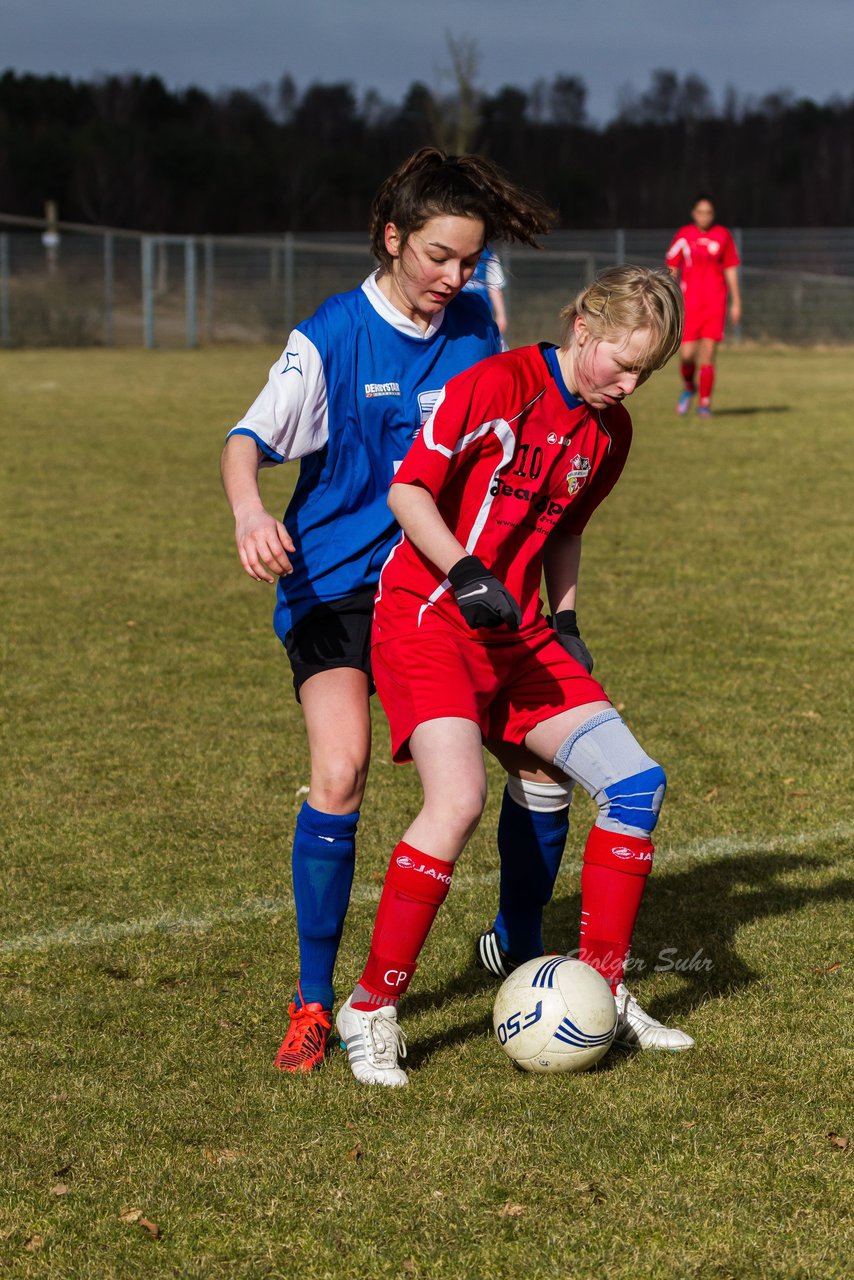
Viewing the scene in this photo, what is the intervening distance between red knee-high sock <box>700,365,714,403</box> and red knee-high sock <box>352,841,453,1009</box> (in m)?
14.1

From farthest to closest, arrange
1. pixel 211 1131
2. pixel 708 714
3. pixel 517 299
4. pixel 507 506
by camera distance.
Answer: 1. pixel 517 299
2. pixel 708 714
3. pixel 507 506
4. pixel 211 1131

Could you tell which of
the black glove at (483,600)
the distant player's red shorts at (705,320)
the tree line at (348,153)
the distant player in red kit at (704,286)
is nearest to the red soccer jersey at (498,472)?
the black glove at (483,600)

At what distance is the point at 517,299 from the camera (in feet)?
107

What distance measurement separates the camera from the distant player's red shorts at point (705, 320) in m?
16.1

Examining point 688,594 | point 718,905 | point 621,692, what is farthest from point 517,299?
point 718,905

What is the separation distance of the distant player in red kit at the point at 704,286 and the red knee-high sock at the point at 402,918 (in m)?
13.3

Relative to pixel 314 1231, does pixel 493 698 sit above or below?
above

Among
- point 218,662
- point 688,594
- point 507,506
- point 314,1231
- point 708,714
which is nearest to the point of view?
point 314,1231

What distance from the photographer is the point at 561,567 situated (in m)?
3.61

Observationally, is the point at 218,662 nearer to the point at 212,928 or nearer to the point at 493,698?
the point at 212,928

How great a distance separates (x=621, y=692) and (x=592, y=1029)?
134 inches

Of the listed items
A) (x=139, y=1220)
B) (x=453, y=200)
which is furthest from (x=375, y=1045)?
(x=453, y=200)

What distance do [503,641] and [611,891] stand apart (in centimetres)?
57

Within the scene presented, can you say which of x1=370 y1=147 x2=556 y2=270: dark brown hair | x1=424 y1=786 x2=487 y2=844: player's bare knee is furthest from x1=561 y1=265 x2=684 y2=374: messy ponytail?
x1=424 y1=786 x2=487 y2=844: player's bare knee
